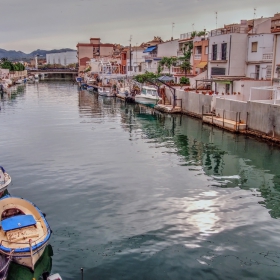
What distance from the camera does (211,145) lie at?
1292 inches

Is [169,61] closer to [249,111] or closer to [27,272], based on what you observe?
[249,111]

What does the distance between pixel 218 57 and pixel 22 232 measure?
149 feet

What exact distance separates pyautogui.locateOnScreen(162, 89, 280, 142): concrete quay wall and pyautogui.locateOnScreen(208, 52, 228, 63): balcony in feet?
25.4

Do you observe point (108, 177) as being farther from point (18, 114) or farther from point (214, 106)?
point (18, 114)

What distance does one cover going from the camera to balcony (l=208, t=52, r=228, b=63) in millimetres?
51403

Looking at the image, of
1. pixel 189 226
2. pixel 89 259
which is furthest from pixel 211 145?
pixel 89 259

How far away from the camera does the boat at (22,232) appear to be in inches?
470

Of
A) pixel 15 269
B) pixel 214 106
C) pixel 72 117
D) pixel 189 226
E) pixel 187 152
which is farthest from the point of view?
pixel 72 117

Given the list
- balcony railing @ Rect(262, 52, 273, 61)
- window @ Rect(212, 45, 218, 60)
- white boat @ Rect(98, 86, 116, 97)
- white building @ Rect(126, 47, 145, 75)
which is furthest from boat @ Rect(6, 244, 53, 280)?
white building @ Rect(126, 47, 145, 75)

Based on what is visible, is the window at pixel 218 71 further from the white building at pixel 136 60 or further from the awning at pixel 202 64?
the white building at pixel 136 60

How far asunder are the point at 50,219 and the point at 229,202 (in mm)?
9372

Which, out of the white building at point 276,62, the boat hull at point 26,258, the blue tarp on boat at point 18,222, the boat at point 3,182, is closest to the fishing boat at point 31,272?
the boat hull at point 26,258

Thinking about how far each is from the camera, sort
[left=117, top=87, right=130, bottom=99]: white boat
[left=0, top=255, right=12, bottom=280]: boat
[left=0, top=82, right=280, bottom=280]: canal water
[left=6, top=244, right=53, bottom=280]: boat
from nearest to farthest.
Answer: [left=0, top=255, right=12, bottom=280]: boat, [left=6, top=244, right=53, bottom=280]: boat, [left=0, top=82, right=280, bottom=280]: canal water, [left=117, top=87, right=130, bottom=99]: white boat

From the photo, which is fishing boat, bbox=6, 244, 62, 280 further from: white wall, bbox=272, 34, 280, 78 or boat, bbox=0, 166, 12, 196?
white wall, bbox=272, 34, 280, 78
